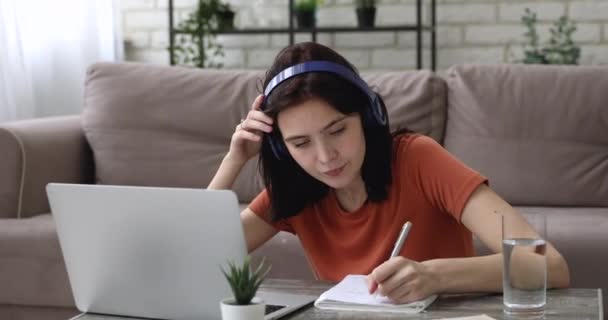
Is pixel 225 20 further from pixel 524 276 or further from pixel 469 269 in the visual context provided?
pixel 524 276

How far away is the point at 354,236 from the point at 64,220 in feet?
1.71

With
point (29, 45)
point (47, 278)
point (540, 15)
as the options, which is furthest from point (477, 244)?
point (29, 45)

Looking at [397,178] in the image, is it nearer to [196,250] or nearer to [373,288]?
[373,288]

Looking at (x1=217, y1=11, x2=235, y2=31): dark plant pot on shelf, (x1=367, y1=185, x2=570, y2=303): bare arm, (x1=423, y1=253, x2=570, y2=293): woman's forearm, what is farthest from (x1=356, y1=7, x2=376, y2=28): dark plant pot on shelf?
(x1=423, y1=253, x2=570, y2=293): woman's forearm

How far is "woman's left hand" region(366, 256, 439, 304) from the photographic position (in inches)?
54.9

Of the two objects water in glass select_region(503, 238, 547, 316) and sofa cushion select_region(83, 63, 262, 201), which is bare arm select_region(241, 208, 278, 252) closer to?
water in glass select_region(503, 238, 547, 316)

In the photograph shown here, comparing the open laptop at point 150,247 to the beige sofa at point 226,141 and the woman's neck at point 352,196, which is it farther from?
the beige sofa at point 226,141

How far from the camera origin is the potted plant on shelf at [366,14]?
4.05 meters

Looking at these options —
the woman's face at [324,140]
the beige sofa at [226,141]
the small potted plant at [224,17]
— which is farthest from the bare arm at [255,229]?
→ the small potted plant at [224,17]

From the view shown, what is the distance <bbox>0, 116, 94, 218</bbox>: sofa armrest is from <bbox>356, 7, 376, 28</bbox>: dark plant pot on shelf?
1303 millimetres

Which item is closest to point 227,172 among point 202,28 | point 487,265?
point 487,265

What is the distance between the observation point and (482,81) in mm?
3146

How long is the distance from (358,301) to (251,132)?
1.44ft

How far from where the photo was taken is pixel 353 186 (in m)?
1.76
